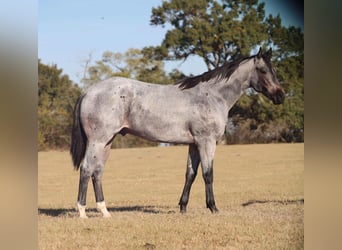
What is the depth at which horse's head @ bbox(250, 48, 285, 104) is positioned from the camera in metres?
6.14

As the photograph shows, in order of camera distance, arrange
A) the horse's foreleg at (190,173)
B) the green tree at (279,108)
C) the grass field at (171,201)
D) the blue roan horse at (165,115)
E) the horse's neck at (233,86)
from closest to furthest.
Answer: the grass field at (171,201) < the green tree at (279,108) < the blue roan horse at (165,115) < the horse's foreleg at (190,173) < the horse's neck at (233,86)

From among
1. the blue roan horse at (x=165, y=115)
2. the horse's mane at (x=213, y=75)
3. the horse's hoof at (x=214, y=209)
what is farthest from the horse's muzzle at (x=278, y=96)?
the horse's hoof at (x=214, y=209)

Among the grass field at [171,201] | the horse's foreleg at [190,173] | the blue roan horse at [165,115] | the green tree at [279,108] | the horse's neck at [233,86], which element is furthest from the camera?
the horse's neck at [233,86]

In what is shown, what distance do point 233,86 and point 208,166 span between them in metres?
0.92

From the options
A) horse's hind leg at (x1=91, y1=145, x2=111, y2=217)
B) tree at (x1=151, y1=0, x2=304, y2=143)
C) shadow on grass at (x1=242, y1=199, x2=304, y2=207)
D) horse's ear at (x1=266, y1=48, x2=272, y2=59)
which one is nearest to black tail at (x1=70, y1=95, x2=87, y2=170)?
horse's hind leg at (x1=91, y1=145, x2=111, y2=217)

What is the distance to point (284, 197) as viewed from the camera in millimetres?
6457

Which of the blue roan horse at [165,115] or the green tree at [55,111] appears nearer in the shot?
the blue roan horse at [165,115]

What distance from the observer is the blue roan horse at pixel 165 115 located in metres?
6.11

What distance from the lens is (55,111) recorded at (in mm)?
6402

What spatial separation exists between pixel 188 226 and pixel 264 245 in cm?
79

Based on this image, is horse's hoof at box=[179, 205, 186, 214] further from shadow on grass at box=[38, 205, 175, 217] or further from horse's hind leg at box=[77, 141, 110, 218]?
horse's hind leg at box=[77, 141, 110, 218]

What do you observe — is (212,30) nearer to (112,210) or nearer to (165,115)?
(165,115)

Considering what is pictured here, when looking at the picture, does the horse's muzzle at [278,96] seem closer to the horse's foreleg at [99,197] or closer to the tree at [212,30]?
the tree at [212,30]

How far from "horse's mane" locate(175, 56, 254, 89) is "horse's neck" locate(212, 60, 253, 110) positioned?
0.06m
